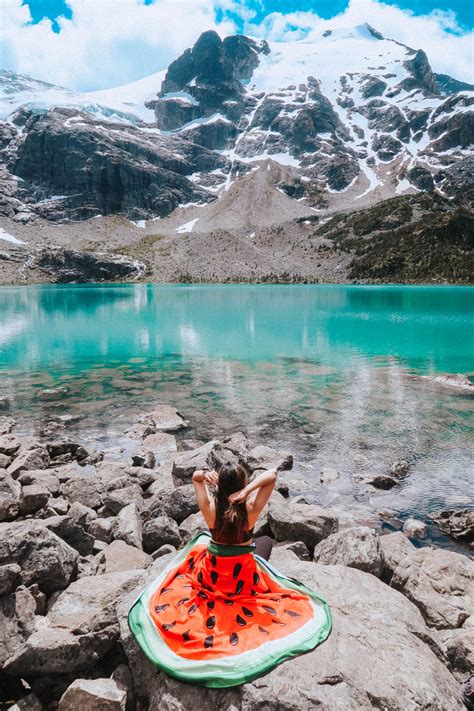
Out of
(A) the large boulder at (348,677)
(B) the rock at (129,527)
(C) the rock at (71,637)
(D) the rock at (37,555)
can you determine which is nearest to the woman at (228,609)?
(A) the large boulder at (348,677)

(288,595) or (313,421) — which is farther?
(313,421)

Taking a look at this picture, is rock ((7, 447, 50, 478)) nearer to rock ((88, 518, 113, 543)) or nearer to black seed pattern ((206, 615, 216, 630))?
rock ((88, 518, 113, 543))

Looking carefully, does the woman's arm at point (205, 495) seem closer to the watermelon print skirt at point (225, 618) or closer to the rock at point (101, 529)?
the watermelon print skirt at point (225, 618)

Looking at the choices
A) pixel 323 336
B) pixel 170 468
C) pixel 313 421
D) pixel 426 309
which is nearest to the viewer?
pixel 170 468

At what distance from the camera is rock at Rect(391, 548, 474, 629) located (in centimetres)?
603

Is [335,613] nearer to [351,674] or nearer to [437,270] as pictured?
[351,674]

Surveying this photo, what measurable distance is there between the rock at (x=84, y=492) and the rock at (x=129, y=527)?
1.66 metres

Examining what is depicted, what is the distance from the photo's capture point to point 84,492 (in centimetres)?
1042

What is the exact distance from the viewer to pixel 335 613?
5.08 metres

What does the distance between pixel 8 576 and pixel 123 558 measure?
7.65 feet

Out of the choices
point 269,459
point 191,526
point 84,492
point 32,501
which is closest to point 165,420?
point 269,459

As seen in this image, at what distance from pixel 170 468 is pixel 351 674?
9464mm

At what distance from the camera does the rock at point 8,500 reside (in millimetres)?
8695

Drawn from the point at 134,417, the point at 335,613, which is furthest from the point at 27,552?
the point at 134,417
